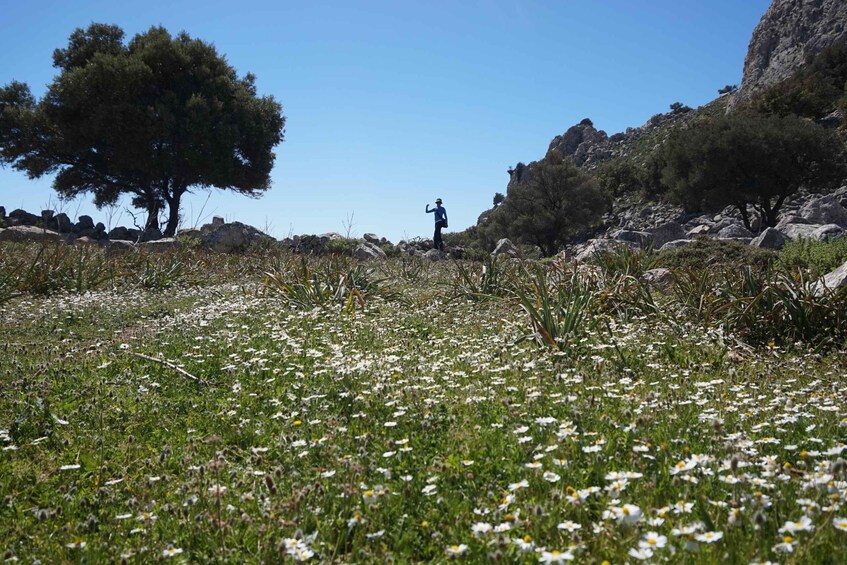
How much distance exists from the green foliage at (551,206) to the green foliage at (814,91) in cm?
1673

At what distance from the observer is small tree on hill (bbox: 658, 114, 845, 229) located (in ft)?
109

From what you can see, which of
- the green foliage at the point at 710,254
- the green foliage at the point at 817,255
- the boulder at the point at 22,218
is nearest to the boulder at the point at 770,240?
the green foliage at the point at 817,255

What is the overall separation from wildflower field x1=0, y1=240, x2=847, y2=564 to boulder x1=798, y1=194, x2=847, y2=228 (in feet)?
78.9

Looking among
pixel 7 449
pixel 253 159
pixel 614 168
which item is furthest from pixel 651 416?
pixel 614 168

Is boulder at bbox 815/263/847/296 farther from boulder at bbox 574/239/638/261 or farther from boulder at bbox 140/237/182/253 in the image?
boulder at bbox 140/237/182/253

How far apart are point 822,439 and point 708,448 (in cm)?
89

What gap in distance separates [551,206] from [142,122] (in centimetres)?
2800

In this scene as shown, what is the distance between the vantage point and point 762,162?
109ft

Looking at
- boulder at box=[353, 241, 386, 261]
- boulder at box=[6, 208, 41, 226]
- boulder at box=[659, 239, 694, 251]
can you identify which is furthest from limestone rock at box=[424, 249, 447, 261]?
boulder at box=[6, 208, 41, 226]

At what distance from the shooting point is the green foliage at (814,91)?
148ft

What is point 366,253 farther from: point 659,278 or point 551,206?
point 551,206

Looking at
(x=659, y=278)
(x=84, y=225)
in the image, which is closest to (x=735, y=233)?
(x=659, y=278)

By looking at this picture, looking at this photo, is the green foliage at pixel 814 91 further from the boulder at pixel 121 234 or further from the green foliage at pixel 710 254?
the boulder at pixel 121 234

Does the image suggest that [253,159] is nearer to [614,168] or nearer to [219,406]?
[219,406]
